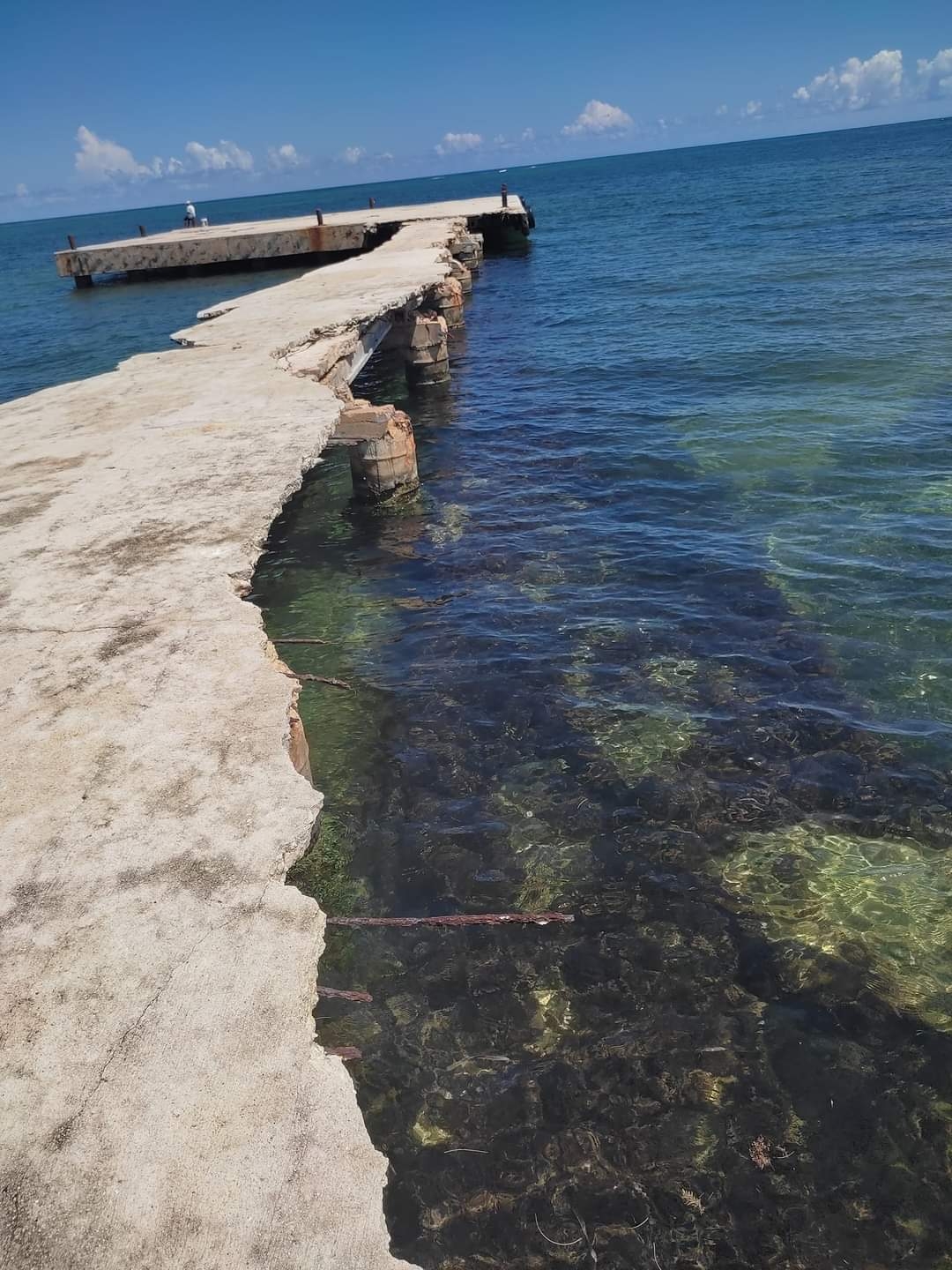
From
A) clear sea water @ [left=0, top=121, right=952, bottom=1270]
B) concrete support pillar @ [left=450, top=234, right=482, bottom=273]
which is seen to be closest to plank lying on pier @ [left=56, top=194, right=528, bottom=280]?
concrete support pillar @ [left=450, top=234, right=482, bottom=273]

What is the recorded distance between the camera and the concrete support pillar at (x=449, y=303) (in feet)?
72.7

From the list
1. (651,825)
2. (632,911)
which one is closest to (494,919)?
(632,911)

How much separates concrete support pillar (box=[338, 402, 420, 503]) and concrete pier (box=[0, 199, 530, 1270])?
116 inches

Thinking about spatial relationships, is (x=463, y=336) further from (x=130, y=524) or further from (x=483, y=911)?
(x=483, y=911)

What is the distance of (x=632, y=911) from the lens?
5164mm

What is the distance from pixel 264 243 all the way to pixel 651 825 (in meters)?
39.1

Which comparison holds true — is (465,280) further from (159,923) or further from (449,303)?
(159,923)

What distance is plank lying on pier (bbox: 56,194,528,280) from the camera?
125 ft

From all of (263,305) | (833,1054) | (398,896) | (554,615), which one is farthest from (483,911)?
(263,305)

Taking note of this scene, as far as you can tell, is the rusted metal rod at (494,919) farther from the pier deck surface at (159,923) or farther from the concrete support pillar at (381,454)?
the concrete support pillar at (381,454)

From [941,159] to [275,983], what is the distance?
8978cm

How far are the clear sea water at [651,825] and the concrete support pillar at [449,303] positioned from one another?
346 inches

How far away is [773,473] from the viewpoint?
1210 cm

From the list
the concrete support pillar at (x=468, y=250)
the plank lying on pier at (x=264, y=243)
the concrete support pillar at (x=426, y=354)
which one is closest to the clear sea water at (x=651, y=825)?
the concrete support pillar at (x=426, y=354)
